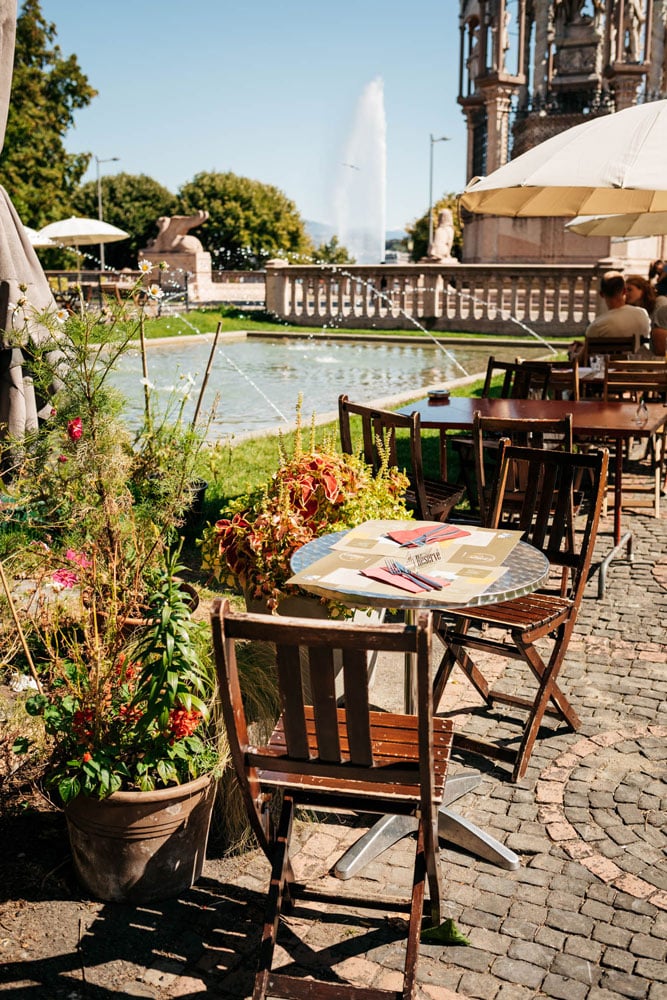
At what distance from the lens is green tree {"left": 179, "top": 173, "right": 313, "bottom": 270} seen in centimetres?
8206

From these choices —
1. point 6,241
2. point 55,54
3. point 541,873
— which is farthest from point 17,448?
point 55,54

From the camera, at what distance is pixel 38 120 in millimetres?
34188

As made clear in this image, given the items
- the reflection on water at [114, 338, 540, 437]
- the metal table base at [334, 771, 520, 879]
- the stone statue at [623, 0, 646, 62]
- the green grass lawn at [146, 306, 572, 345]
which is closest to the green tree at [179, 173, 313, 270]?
the stone statue at [623, 0, 646, 62]

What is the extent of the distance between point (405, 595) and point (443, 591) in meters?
0.14

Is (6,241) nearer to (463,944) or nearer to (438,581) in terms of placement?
(438,581)

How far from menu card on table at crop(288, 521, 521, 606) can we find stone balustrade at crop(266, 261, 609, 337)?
2244 cm

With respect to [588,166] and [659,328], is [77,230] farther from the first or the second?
[588,166]

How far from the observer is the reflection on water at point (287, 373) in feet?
44.6

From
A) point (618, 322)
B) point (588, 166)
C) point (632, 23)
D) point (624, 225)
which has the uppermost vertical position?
point (632, 23)

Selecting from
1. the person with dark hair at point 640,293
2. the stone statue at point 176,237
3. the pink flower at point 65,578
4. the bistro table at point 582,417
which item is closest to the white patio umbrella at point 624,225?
the person with dark hair at point 640,293

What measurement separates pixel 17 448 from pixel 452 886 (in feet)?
10.4

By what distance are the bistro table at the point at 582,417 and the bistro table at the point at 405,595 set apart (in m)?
2.80

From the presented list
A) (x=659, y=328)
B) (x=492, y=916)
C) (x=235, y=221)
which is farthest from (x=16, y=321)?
(x=235, y=221)

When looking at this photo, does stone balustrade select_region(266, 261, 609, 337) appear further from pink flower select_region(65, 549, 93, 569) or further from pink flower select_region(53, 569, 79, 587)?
pink flower select_region(53, 569, 79, 587)
